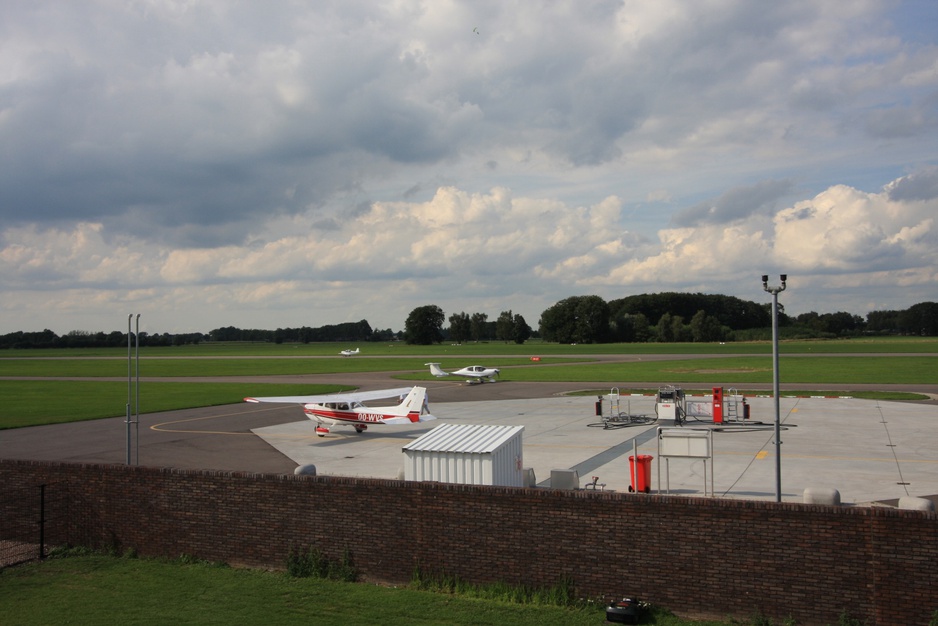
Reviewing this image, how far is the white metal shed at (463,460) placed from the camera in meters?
16.1

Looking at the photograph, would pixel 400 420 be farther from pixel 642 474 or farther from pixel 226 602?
pixel 226 602

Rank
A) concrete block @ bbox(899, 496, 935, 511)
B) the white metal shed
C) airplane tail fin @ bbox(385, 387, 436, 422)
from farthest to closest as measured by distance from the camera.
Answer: airplane tail fin @ bbox(385, 387, 436, 422)
the white metal shed
concrete block @ bbox(899, 496, 935, 511)

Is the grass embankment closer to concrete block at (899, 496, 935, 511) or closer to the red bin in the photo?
concrete block at (899, 496, 935, 511)

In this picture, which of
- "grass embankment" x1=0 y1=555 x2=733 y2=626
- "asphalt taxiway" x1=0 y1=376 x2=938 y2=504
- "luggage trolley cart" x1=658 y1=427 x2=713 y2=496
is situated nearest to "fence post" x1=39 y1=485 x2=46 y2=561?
"grass embankment" x1=0 y1=555 x2=733 y2=626

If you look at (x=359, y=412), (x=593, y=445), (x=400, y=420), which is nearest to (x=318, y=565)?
(x=593, y=445)

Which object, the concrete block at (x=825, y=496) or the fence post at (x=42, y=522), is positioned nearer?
the concrete block at (x=825, y=496)

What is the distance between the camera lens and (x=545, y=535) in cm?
1400

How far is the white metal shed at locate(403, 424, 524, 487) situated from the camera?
16.1 meters

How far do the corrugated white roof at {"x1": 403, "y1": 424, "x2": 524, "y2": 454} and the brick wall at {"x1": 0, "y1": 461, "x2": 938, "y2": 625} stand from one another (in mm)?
1665

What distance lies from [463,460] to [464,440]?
120 cm

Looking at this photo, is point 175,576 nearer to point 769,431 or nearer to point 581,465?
point 581,465

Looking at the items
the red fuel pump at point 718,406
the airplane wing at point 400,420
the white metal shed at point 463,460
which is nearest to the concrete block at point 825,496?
the white metal shed at point 463,460

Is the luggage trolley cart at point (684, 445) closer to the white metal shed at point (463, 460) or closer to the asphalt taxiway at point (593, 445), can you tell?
the asphalt taxiway at point (593, 445)

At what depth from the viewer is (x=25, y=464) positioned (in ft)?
59.9
